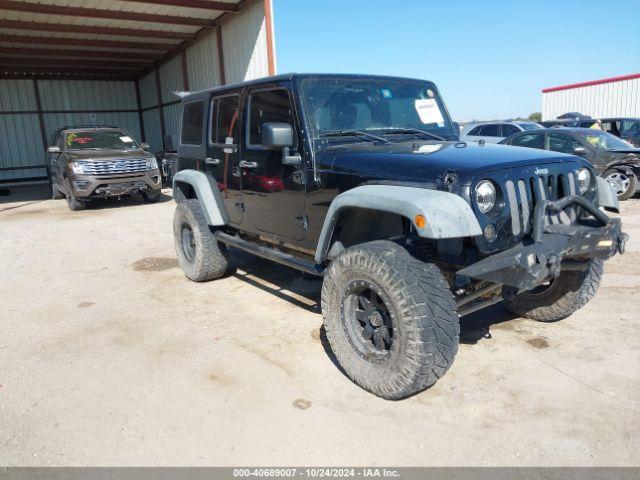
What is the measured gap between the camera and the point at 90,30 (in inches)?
569

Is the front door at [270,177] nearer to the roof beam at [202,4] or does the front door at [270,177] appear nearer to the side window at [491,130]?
the roof beam at [202,4]

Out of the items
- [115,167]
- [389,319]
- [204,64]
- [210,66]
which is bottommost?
[389,319]

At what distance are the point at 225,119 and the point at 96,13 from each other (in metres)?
10.4

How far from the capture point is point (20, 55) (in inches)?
677

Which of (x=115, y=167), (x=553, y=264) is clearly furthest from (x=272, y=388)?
(x=115, y=167)

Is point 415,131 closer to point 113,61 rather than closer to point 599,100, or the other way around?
point 113,61

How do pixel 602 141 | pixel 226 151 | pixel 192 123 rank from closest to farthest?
pixel 226 151
pixel 192 123
pixel 602 141

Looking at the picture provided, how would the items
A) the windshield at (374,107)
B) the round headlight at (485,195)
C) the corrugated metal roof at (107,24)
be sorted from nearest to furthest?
the round headlight at (485,195)
the windshield at (374,107)
the corrugated metal roof at (107,24)

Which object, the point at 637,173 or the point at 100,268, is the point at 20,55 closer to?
the point at 100,268

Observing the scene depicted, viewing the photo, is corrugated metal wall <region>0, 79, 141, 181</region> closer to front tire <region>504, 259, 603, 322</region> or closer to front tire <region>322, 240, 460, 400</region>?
front tire <region>322, 240, 460, 400</region>

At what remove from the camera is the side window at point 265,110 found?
3918 mm

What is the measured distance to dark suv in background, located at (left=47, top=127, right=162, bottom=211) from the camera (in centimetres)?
1074

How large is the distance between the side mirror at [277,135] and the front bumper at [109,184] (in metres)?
8.35

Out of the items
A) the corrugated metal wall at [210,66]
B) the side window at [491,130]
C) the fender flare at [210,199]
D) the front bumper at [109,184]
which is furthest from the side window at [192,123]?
the side window at [491,130]
